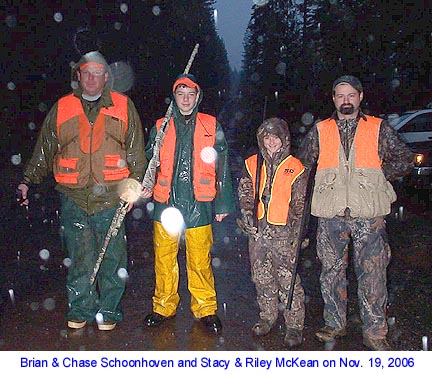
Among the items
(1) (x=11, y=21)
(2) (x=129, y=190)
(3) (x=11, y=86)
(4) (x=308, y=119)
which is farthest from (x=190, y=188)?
(4) (x=308, y=119)

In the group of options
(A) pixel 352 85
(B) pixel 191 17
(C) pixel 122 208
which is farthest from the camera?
(B) pixel 191 17

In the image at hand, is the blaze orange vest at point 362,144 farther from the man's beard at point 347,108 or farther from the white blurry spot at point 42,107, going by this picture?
the white blurry spot at point 42,107

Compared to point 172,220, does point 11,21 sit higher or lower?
higher

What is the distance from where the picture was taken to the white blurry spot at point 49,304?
5465 mm

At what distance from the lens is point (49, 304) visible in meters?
5.55

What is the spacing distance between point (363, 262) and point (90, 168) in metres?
2.29

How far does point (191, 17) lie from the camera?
38906 mm

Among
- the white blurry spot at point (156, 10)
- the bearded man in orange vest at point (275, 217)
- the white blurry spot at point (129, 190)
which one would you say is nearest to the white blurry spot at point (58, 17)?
the white blurry spot at point (156, 10)

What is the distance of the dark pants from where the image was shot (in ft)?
15.8

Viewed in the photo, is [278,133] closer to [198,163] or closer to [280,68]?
[198,163]

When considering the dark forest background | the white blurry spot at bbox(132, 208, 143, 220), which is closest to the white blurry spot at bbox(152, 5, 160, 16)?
Result: the dark forest background

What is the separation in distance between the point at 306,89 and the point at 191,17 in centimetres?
1233

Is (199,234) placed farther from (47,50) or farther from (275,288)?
(47,50)
